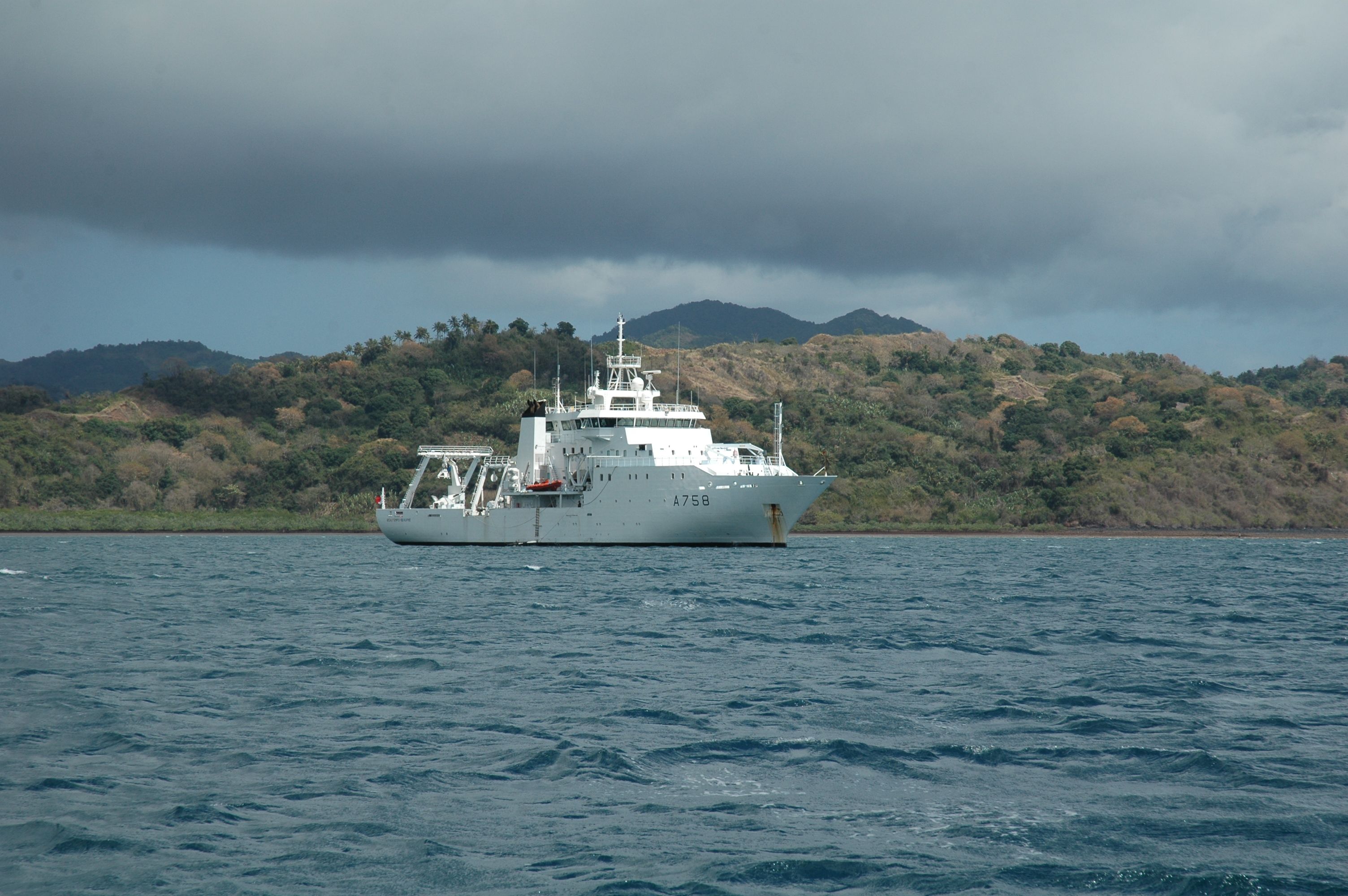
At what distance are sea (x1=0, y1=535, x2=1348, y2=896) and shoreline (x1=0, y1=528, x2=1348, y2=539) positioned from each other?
5147 cm

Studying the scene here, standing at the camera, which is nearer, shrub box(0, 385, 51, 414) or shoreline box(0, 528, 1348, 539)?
shoreline box(0, 528, 1348, 539)

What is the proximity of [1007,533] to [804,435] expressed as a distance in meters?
25.9

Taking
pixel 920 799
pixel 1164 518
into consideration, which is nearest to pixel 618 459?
pixel 920 799

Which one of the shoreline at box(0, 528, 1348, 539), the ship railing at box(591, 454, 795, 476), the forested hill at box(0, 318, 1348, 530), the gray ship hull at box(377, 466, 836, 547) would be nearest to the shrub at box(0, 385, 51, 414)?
the forested hill at box(0, 318, 1348, 530)

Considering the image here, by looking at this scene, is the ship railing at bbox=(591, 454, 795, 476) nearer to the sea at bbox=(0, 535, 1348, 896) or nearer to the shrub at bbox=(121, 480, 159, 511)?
the sea at bbox=(0, 535, 1348, 896)

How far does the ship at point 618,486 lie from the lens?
173 ft

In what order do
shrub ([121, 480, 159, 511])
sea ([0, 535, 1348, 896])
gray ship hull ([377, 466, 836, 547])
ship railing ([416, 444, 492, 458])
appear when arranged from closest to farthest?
sea ([0, 535, 1348, 896]) → gray ship hull ([377, 466, 836, 547]) → ship railing ([416, 444, 492, 458]) → shrub ([121, 480, 159, 511])

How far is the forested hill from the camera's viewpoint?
286 ft

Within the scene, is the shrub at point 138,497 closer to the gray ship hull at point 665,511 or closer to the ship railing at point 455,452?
the ship railing at point 455,452

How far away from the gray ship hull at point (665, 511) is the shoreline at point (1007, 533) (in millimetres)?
23802

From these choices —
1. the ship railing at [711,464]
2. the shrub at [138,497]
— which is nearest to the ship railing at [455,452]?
the ship railing at [711,464]

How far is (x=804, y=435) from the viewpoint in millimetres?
102062

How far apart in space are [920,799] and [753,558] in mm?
37166

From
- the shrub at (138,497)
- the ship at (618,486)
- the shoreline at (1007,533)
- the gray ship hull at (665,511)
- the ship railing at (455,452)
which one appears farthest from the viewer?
the shrub at (138,497)
